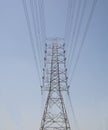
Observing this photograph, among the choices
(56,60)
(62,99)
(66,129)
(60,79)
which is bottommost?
(66,129)

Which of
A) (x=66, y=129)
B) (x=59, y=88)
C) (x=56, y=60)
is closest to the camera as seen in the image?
(x=66, y=129)

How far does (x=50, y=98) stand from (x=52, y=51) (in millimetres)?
6937

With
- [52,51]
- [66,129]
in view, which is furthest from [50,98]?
[52,51]

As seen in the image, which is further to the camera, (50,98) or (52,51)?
(52,51)

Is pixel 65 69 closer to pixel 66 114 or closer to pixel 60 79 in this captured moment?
pixel 60 79

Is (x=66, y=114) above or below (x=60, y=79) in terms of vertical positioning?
below

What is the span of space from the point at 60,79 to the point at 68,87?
1.66m

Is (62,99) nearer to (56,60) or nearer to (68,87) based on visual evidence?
(68,87)

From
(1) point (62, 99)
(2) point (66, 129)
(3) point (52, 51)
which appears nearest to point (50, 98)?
(1) point (62, 99)

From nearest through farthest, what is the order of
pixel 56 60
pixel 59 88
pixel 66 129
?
1. pixel 66 129
2. pixel 59 88
3. pixel 56 60

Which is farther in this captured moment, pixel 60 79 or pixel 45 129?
pixel 60 79

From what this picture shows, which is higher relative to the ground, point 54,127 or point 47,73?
point 47,73

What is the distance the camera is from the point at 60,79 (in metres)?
40.3

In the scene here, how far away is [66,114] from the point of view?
125 ft
